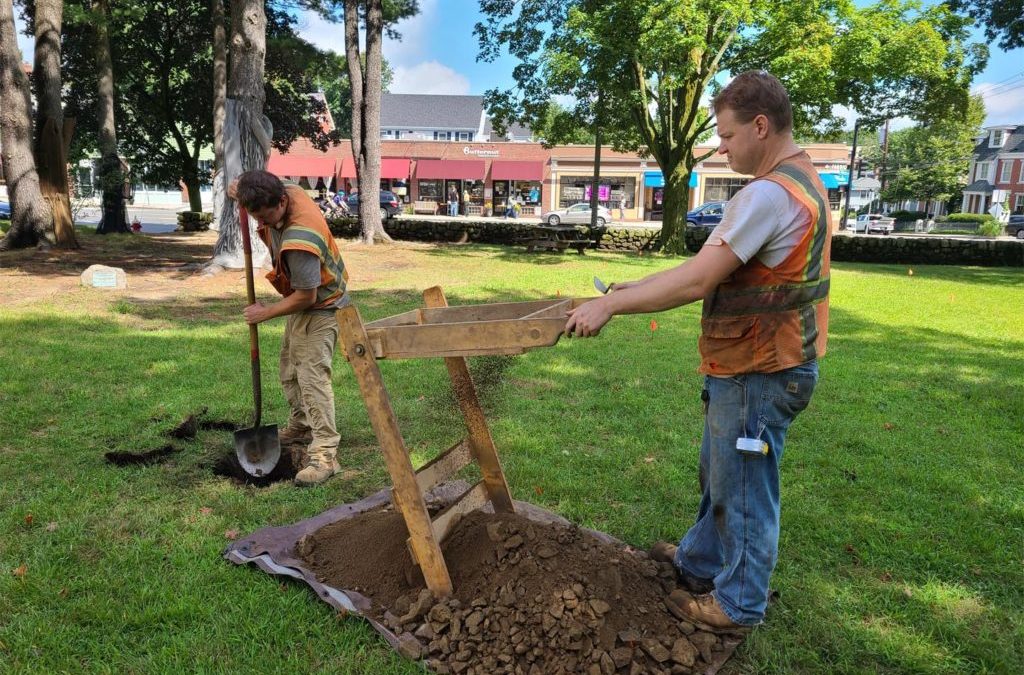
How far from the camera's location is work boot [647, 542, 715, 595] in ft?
9.66

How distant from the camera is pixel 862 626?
Result: 2.87 m

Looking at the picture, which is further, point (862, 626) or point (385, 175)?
point (385, 175)

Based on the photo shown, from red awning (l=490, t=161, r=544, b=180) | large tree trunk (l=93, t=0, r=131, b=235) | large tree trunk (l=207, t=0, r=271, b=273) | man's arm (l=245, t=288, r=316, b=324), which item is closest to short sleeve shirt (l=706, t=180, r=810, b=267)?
man's arm (l=245, t=288, r=316, b=324)

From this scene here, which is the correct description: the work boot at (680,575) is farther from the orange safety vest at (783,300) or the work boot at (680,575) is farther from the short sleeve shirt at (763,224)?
the short sleeve shirt at (763,224)

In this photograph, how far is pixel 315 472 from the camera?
418 centimetres

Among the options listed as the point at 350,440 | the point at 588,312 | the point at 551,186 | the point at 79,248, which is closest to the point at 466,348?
the point at 588,312

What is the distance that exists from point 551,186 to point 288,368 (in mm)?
46771

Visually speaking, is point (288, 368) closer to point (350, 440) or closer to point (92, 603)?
point (350, 440)

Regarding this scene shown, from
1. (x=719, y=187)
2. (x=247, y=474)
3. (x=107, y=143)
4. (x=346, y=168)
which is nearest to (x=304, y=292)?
(x=247, y=474)

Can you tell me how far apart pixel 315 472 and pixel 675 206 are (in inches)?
709

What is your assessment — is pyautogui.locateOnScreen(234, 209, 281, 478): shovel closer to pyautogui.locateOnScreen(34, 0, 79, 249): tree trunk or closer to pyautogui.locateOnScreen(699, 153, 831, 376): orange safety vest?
pyautogui.locateOnScreen(699, 153, 831, 376): orange safety vest

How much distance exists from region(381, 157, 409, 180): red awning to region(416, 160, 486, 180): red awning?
0.85 metres

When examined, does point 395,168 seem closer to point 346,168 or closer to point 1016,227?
point 346,168

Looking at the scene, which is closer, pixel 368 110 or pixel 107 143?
pixel 107 143
